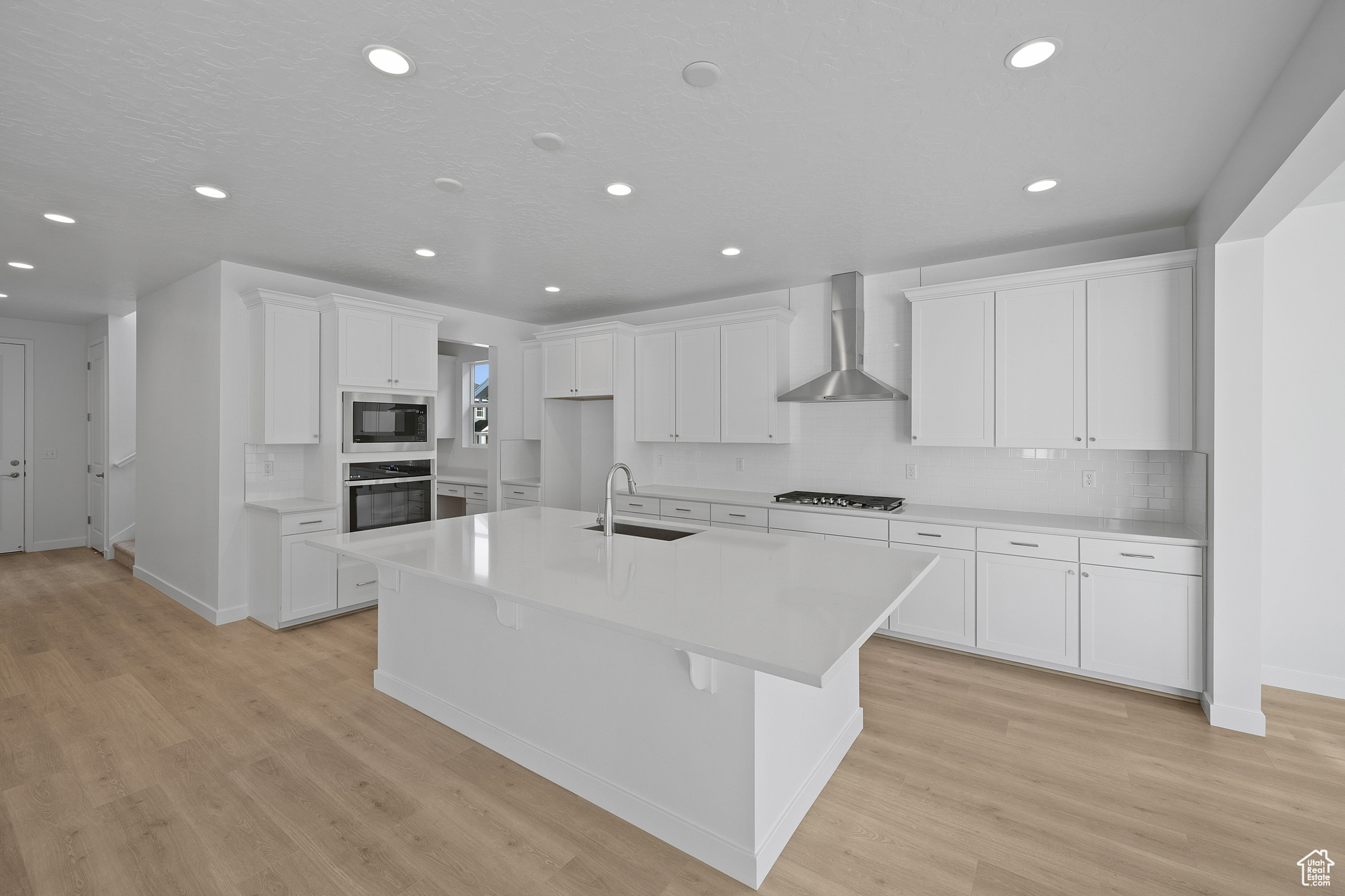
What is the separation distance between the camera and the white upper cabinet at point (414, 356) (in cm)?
457

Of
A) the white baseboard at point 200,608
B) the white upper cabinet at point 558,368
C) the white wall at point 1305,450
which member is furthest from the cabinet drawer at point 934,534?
the white baseboard at point 200,608

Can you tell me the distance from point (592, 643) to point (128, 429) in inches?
278

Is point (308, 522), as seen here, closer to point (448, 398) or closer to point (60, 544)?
point (448, 398)

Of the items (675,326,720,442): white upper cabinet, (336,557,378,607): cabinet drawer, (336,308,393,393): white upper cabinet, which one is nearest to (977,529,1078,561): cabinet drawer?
(675,326,720,442): white upper cabinet

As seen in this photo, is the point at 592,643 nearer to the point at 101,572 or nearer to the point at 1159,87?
the point at 1159,87

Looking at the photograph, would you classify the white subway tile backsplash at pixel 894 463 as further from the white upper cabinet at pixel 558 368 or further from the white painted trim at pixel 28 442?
the white painted trim at pixel 28 442

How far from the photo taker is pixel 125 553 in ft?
19.2

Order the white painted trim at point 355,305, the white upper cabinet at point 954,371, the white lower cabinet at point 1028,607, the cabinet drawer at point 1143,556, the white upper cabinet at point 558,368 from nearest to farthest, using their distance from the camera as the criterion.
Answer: the cabinet drawer at point 1143,556
the white lower cabinet at point 1028,607
the white upper cabinet at point 954,371
the white painted trim at point 355,305
the white upper cabinet at point 558,368

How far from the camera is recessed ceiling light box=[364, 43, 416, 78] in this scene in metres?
1.76

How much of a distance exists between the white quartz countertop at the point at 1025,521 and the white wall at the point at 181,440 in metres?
3.66

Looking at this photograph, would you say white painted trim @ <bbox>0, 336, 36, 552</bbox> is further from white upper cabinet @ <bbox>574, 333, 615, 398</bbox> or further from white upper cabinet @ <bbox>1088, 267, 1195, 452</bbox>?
white upper cabinet @ <bbox>1088, 267, 1195, 452</bbox>

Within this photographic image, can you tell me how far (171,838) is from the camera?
1.98 meters

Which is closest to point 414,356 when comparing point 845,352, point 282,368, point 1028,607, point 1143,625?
point 282,368

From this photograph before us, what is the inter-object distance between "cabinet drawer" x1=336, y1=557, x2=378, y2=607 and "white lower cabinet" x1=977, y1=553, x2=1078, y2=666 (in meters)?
4.13
